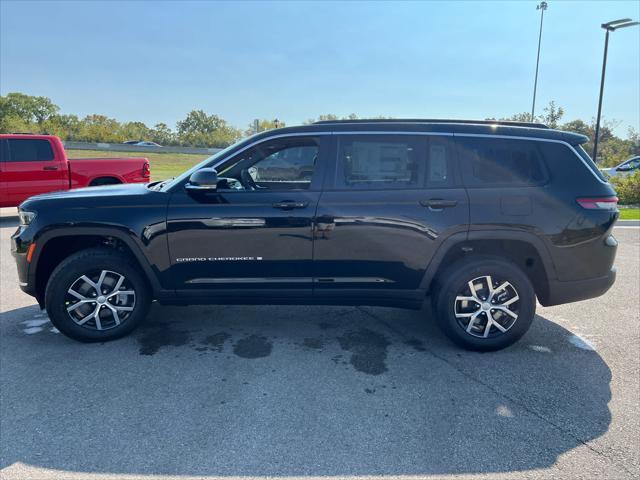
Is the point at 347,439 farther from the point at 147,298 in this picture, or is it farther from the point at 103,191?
the point at 103,191

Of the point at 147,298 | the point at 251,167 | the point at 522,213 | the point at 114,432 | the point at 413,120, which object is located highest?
the point at 413,120

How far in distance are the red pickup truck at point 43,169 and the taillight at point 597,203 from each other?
899 centimetres

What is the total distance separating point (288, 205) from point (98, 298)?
1.82 m

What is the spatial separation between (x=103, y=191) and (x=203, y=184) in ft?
3.82

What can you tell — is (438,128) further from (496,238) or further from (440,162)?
(496,238)

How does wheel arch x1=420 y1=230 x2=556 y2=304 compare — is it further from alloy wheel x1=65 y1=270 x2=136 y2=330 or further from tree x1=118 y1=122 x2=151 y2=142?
tree x1=118 y1=122 x2=151 y2=142

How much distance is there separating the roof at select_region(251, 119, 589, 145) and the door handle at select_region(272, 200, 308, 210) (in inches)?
24.7

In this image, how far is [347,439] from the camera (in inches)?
103

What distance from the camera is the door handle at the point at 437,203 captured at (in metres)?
3.61

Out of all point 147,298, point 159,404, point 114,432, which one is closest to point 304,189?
point 147,298

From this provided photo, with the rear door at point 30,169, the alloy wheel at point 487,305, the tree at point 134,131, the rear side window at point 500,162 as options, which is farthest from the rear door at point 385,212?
the tree at point 134,131

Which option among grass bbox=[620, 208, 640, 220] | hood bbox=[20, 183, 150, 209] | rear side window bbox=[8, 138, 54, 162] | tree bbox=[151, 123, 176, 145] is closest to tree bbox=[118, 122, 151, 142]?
tree bbox=[151, 123, 176, 145]

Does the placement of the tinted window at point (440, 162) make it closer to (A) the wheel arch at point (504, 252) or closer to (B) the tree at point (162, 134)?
(A) the wheel arch at point (504, 252)

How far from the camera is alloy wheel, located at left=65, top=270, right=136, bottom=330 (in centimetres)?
381
